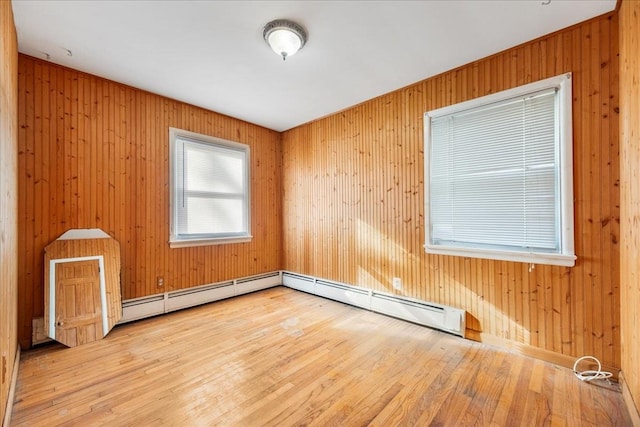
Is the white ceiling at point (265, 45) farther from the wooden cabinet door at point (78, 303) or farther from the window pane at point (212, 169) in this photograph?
the wooden cabinet door at point (78, 303)

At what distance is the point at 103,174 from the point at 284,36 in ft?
8.21

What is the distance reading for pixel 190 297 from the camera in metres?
3.65

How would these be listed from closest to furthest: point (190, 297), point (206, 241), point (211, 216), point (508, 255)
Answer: point (508, 255) < point (190, 297) < point (206, 241) < point (211, 216)

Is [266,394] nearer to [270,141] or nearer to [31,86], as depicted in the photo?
[31,86]

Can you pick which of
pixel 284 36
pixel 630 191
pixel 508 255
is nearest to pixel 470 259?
pixel 508 255

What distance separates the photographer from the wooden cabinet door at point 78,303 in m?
2.61

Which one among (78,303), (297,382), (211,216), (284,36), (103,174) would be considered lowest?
(297,382)

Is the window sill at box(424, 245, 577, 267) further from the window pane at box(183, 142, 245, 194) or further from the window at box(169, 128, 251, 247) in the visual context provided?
the window pane at box(183, 142, 245, 194)

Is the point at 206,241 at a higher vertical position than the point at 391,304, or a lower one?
higher

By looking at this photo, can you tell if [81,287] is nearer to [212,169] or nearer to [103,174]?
[103,174]

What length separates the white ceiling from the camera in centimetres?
202

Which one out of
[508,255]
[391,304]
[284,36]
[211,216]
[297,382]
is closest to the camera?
[297,382]

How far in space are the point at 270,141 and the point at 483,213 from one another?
348 cm

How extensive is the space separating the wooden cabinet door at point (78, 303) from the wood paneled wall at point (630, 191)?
435cm
